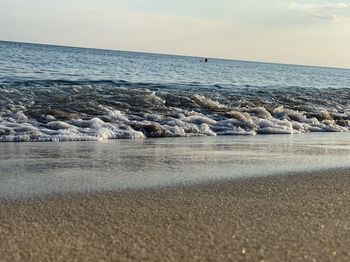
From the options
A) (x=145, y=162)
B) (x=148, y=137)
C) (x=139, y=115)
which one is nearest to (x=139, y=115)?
(x=139, y=115)

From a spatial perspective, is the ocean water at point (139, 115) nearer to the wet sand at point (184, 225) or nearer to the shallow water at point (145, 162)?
the shallow water at point (145, 162)

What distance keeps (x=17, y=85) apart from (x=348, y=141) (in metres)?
7.15

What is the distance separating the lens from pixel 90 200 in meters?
2.81

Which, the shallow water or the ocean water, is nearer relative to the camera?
the shallow water

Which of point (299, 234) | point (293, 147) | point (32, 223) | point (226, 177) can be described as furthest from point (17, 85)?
point (299, 234)

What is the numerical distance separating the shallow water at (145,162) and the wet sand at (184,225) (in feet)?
1.15

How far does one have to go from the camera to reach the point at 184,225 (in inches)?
90.7

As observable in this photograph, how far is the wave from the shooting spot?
6418 millimetres

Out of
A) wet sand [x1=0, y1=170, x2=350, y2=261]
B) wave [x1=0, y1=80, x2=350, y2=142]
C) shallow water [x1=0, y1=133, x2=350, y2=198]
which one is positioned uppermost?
wet sand [x1=0, y1=170, x2=350, y2=261]

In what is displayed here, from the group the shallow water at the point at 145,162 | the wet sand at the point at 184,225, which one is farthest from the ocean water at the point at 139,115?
the wet sand at the point at 184,225

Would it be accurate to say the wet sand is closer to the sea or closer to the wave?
the sea

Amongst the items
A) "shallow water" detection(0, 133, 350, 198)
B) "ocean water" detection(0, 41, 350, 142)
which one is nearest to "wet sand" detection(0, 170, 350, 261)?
"shallow water" detection(0, 133, 350, 198)

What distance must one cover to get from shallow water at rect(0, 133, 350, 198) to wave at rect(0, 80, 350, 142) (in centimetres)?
59

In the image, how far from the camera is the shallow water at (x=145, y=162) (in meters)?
3.34
